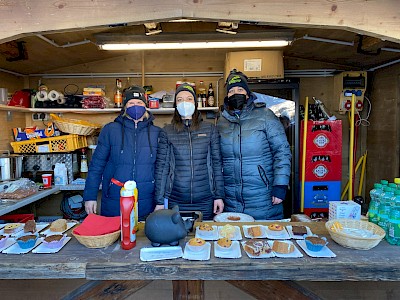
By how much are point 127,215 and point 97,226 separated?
259 mm

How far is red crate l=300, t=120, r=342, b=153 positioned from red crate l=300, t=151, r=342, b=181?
0.07 meters

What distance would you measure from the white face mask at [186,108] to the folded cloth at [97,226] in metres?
0.91

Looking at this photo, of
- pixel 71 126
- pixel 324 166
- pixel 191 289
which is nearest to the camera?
pixel 191 289

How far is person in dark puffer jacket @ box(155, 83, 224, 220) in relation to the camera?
2.17 meters

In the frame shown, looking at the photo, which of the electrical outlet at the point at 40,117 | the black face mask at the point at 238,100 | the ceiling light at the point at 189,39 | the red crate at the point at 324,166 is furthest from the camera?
the electrical outlet at the point at 40,117

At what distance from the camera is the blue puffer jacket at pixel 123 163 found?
86.7 inches

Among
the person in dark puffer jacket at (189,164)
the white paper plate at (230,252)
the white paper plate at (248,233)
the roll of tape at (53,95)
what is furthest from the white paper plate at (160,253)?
the roll of tape at (53,95)

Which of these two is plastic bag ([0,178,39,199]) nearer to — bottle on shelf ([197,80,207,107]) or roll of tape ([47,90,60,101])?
roll of tape ([47,90,60,101])

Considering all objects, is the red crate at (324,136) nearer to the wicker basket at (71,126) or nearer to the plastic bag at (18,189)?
the wicker basket at (71,126)

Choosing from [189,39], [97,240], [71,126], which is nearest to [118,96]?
[71,126]

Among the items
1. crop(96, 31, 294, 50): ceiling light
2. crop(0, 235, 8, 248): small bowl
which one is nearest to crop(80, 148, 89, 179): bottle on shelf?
crop(96, 31, 294, 50): ceiling light

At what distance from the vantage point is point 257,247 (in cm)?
133

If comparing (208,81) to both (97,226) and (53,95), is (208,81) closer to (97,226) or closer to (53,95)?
(53,95)

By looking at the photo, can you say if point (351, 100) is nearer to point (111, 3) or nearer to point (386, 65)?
point (386, 65)
